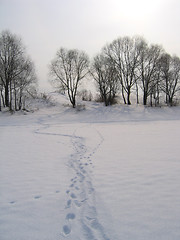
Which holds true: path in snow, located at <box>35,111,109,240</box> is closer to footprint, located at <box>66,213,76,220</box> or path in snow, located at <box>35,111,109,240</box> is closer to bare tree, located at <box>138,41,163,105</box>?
footprint, located at <box>66,213,76,220</box>

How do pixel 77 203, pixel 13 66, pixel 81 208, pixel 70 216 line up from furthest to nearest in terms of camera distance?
pixel 13 66, pixel 77 203, pixel 81 208, pixel 70 216

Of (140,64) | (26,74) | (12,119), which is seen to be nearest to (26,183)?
(12,119)

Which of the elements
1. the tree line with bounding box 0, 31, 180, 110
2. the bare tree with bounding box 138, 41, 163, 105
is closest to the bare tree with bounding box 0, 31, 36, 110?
Result: the tree line with bounding box 0, 31, 180, 110

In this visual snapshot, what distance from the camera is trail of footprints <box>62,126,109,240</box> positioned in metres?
2.34

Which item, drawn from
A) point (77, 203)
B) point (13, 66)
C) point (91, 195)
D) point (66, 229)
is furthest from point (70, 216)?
point (13, 66)

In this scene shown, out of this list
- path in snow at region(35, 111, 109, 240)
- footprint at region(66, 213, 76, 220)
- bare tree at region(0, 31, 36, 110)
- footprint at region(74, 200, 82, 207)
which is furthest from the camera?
bare tree at region(0, 31, 36, 110)

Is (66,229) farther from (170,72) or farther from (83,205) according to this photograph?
(170,72)

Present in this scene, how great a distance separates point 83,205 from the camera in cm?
299

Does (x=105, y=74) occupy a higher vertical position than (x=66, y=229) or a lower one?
higher

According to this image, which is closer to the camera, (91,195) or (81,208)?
(81,208)

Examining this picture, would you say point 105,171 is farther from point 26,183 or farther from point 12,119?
point 12,119

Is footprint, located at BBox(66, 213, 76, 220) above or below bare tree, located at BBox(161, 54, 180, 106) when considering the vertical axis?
below

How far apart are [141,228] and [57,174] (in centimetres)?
284

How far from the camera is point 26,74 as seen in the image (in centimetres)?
2445
